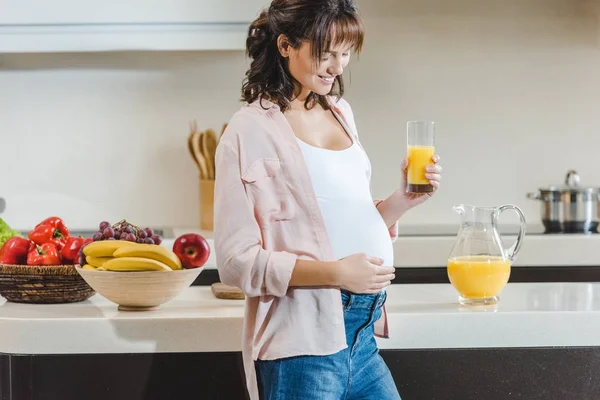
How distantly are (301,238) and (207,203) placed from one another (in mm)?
2272

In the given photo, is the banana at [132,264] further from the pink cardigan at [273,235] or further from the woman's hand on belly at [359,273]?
the woman's hand on belly at [359,273]

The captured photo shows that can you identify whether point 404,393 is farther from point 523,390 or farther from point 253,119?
point 253,119

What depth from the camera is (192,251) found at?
5.81 ft

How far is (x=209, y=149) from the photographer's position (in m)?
3.74

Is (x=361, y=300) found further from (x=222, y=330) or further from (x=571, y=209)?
(x=571, y=209)

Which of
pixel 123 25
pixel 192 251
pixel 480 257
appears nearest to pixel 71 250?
pixel 192 251

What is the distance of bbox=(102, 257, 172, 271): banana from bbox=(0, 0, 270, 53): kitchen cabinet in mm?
1874

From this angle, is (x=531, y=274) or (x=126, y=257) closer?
(x=126, y=257)

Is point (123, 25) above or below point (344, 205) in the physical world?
→ above

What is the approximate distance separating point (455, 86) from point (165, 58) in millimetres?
1206

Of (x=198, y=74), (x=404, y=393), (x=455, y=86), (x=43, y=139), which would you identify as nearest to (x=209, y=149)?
(x=198, y=74)

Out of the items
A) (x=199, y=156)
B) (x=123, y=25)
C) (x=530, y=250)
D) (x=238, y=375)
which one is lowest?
(x=238, y=375)

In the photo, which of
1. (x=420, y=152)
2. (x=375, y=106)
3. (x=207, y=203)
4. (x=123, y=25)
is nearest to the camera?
(x=420, y=152)

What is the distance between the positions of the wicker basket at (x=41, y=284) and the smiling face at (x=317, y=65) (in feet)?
2.13
